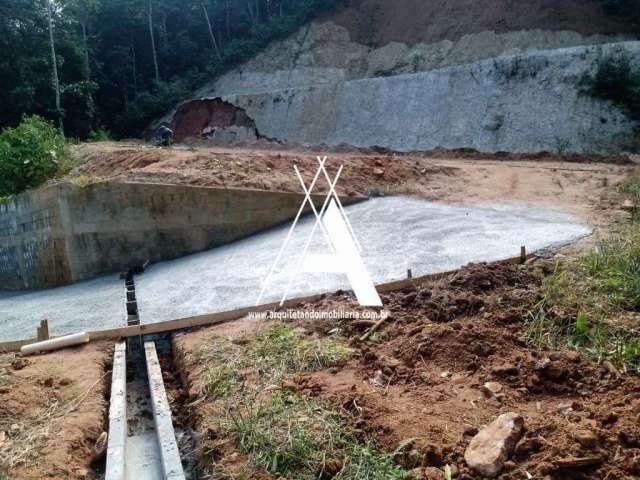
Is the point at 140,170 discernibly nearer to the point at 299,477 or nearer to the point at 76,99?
the point at 299,477

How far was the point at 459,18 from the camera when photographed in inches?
953

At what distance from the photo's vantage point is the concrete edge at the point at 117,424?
3545 millimetres

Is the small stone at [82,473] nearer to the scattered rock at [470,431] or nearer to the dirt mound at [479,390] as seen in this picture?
the dirt mound at [479,390]

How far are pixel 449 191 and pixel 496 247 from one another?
3.81 m

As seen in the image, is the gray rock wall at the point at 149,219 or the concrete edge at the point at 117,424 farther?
the gray rock wall at the point at 149,219

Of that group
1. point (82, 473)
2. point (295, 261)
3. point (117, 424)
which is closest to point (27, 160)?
point (295, 261)

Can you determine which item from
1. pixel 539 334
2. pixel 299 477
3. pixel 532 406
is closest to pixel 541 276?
pixel 539 334

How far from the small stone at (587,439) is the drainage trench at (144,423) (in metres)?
2.33

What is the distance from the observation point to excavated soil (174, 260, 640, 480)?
2762 mm

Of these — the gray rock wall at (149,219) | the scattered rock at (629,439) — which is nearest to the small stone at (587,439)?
the scattered rock at (629,439)

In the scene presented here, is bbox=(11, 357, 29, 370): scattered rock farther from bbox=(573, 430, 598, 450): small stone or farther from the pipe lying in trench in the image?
bbox=(573, 430, 598, 450): small stone

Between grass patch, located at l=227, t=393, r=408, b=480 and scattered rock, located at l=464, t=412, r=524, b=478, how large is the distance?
38 centimetres

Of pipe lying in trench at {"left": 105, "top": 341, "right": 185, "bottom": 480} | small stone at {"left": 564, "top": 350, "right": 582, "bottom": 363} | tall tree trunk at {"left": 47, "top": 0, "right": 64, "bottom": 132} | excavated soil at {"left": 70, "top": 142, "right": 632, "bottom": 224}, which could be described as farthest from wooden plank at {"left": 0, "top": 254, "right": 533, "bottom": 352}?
tall tree trunk at {"left": 47, "top": 0, "right": 64, "bottom": 132}

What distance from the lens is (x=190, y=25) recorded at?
32.9 metres
